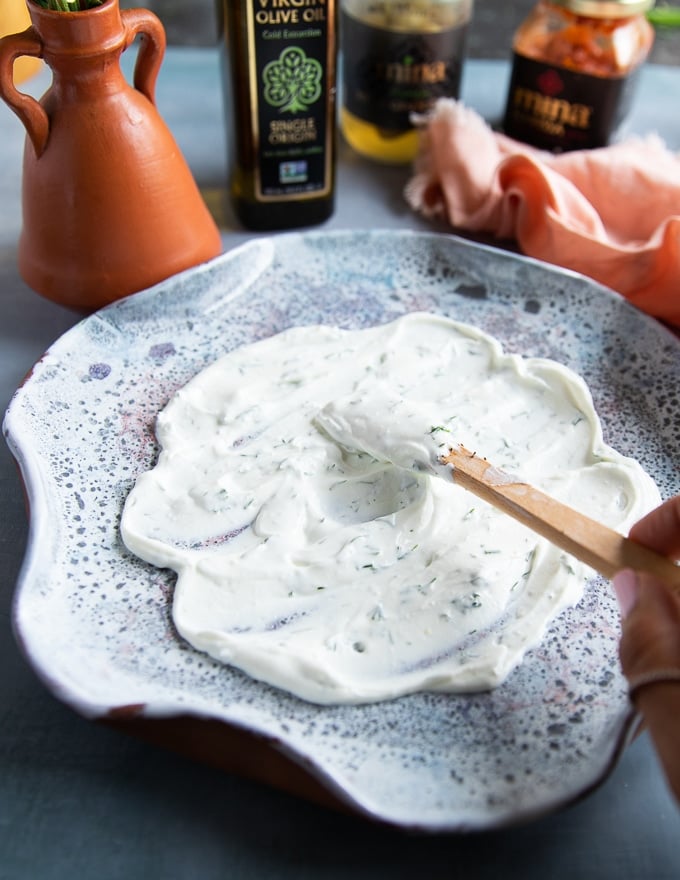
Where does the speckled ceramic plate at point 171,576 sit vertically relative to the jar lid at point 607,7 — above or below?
below

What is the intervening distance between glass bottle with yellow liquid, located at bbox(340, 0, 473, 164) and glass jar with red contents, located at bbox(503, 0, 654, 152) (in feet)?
0.32

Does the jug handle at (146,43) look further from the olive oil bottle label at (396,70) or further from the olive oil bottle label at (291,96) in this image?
the olive oil bottle label at (396,70)

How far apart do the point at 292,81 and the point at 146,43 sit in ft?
0.63

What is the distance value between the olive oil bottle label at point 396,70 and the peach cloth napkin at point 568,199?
0.03 metres

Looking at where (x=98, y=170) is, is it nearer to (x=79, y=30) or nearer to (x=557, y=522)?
(x=79, y=30)

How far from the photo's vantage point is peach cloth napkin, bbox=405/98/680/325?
105 centimetres

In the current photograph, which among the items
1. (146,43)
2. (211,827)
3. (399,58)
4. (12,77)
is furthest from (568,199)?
(211,827)

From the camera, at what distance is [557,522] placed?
2.33ft

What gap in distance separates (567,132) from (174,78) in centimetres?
70

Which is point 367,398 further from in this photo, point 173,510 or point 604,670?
point 604,670

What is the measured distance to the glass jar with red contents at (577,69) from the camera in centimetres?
117

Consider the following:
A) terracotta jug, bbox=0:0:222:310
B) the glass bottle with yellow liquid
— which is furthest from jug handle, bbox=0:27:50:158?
the glass bottle with yellow liquid

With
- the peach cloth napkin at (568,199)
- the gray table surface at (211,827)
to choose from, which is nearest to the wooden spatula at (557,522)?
the gray table surface at (211,827)

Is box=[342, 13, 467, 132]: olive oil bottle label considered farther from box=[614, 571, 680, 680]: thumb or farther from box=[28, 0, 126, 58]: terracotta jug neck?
box=[614, 571, 680, 680]: thumb
